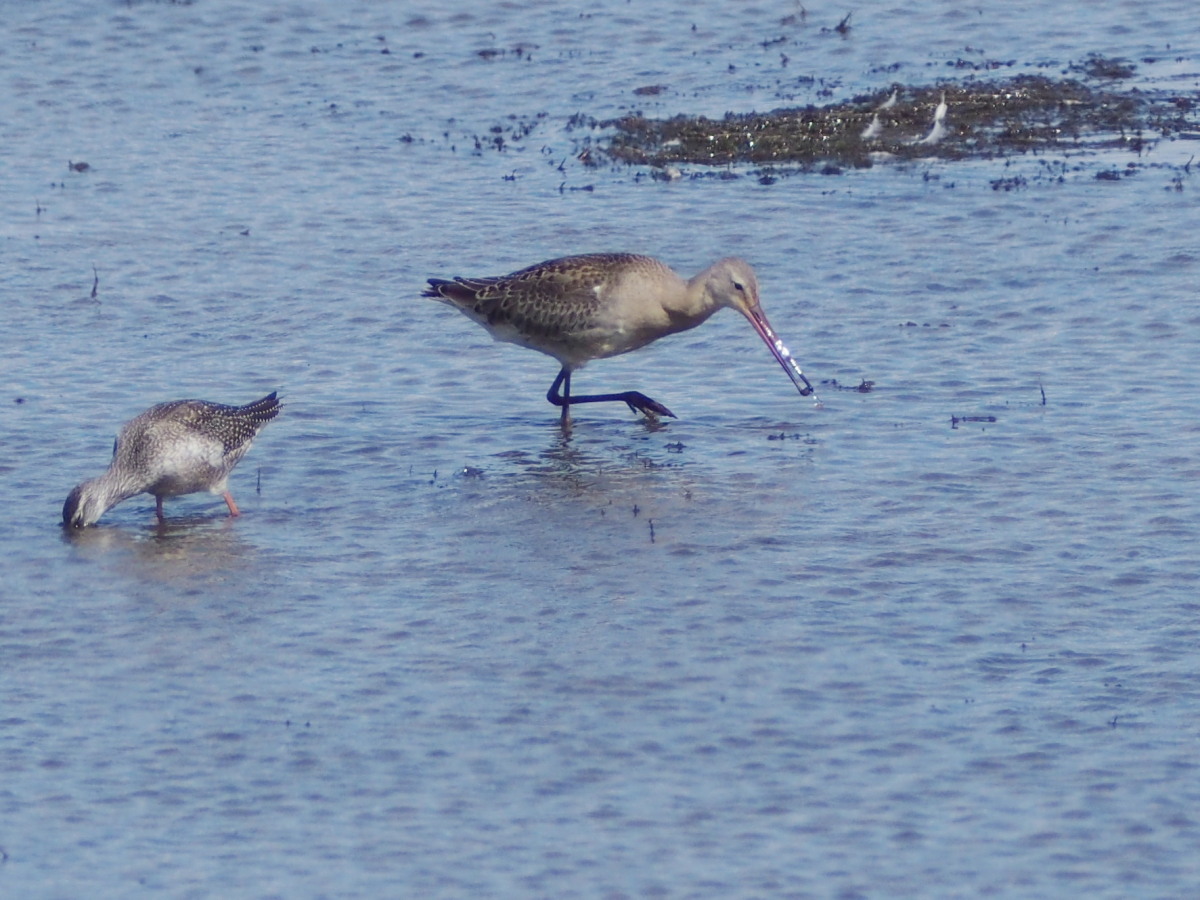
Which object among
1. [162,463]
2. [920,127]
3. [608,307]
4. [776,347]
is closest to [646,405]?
[608,307]

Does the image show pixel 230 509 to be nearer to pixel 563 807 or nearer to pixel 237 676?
pixel 237 676

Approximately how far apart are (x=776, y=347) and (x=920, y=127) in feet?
20.3

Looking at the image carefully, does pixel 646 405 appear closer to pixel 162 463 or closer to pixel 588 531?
pixel 588 531

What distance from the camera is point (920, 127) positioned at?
17.7m

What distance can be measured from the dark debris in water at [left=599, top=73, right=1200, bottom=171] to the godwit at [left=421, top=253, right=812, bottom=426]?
4720mm

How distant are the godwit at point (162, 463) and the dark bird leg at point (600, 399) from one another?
7.64 feet

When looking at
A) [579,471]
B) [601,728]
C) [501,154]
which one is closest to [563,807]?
[601,728]

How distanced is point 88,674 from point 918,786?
3535 mm

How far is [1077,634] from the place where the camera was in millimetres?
8609

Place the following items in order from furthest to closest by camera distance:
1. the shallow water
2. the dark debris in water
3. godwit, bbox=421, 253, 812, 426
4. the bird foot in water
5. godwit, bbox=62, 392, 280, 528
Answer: the dark debris in water
godwit, bbox=421, 253, 812, 426
the bird foot in water
godwit, bbox=62, 392, 280, 528
the shallow water

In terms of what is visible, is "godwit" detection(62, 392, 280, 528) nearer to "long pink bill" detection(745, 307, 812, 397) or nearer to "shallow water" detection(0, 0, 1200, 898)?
"shallow water" detection(0, 0, 1200, 898)

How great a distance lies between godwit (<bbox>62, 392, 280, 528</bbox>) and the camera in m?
10.3

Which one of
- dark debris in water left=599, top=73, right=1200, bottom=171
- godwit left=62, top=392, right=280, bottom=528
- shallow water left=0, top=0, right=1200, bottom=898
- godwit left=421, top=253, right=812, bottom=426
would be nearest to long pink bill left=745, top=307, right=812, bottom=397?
godwit left=421, top=253, right=812, bottom=426

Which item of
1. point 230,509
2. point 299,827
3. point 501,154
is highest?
point 501,154
